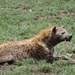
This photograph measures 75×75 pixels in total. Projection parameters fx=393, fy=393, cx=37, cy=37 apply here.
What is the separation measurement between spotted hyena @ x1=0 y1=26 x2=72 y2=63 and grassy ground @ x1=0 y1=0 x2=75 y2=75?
210mm

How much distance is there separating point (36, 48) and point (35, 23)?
3367mm

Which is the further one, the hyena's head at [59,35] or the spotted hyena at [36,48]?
the hyena's head at [59,35]

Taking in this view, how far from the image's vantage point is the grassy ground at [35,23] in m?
6.55

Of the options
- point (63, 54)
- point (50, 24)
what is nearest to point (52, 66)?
point (63, 54)

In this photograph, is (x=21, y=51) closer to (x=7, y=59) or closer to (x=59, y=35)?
(x=7, y=59)

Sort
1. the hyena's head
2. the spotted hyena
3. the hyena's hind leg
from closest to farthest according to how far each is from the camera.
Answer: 1. the hyena's hind leg
2. the spotted hyena
3. the hyena's head

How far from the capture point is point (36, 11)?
11750mm

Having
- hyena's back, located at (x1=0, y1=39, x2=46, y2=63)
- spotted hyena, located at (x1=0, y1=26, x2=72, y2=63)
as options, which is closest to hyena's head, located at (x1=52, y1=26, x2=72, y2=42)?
spotted hyena, located at (x1=0, y1=26, x2=72, y2=63)

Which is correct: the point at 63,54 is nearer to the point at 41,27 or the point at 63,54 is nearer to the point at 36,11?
the point at 41,27

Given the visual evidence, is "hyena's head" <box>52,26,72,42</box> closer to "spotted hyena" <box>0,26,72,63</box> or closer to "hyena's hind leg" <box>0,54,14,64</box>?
"spotted hyena" <box>0,26,72,63</box>

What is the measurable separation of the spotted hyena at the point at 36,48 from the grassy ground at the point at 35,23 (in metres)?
0.21

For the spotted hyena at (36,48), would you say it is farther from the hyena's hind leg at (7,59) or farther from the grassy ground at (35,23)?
the grassy ground at (35,23)

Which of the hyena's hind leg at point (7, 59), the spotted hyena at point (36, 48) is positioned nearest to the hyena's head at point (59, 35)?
the spotted hyena at point (36, 48)

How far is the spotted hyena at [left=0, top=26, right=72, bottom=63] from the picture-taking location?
281 inches
